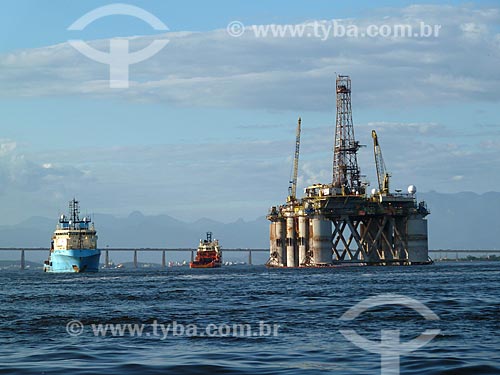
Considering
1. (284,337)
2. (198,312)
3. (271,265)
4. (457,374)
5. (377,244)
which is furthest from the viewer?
(271,265)

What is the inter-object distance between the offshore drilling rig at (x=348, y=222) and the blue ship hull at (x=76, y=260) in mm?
40236

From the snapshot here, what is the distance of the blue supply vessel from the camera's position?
16975 cm

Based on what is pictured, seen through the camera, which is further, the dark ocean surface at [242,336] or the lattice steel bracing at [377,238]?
the lattice steel bracing at [377,238]

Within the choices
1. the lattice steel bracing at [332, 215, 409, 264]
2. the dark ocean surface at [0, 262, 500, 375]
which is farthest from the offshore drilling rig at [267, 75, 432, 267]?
the dark ocean surface at [0, 262, 500, 375]

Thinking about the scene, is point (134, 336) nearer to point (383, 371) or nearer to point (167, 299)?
point (383, 371)

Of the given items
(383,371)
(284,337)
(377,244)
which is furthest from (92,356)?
(377,244)

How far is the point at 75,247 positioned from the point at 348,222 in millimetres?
54327

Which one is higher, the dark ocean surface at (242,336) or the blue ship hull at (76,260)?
the blue ship hull at (76,260)

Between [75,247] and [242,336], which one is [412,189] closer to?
[75,247]

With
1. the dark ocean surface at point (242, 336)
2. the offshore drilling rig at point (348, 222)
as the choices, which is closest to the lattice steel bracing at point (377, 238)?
the offshore drilling rig at point (348, 222)

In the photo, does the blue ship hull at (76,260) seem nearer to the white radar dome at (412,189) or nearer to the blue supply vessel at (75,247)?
the blue supply vessel at (75,247)

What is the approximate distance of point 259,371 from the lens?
91.1 feet

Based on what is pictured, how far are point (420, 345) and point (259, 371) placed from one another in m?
8.45

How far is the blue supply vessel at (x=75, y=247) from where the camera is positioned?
6683 inches
